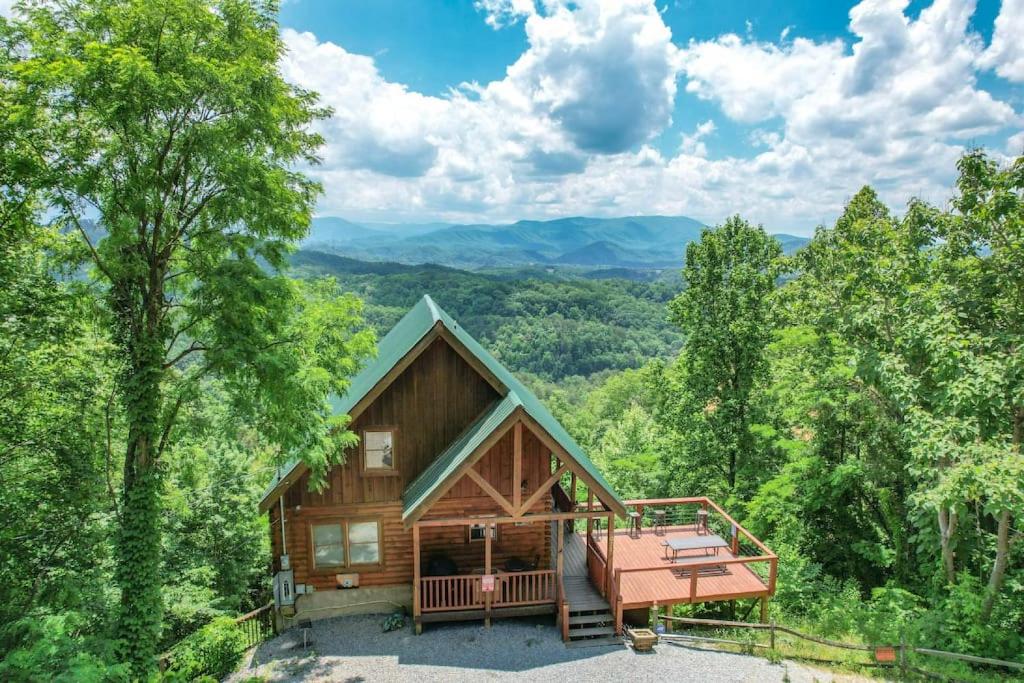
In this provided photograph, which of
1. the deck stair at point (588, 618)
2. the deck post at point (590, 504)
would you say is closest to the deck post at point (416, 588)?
the deck stair at point (588, 618)

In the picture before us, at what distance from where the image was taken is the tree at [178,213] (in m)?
8.77

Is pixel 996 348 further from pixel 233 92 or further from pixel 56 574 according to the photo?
pixel 56 574

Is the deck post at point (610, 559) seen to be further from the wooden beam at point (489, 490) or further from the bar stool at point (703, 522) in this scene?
the bar stool at point (703, 522)

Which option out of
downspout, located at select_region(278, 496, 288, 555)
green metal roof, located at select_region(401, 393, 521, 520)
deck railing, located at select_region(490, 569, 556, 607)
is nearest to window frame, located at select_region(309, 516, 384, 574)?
downspout, located at select_region(278, 496, 288, 555)

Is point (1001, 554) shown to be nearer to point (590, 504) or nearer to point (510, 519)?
point (590, 504)

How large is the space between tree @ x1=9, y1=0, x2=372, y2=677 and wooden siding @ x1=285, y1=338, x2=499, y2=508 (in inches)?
97.5

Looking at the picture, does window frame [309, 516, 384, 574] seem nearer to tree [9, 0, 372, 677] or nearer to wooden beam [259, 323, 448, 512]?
wooden beam [259, 323, 448, 512]

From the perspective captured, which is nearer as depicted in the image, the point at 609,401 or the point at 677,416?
the point at 677,416

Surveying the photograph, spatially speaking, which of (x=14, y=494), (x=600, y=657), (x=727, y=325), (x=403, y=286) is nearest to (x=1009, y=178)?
(x=727, y=325)

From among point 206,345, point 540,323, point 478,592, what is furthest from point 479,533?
point 540,323

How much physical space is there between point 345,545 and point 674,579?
824 cm

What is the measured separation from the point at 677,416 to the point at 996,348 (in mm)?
10582

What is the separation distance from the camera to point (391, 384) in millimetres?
13828

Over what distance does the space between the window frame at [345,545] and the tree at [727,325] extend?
1189 cm
